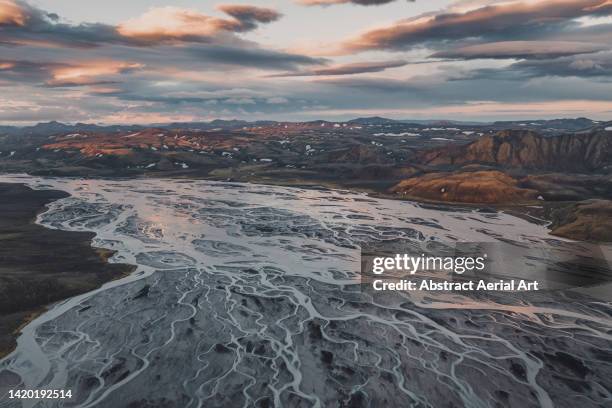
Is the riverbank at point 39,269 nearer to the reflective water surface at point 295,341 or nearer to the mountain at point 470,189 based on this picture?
the reflective water surface at point 295,341

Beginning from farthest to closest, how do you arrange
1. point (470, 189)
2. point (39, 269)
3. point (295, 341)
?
point (470, 189)
point (39, 269)
point (295, 341)

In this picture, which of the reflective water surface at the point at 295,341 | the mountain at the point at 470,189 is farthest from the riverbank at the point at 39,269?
the mountain at the point at 470,189

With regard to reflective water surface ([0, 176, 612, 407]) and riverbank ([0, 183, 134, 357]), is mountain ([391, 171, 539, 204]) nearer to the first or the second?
reflective water surface ([0, 176, 612, 407])

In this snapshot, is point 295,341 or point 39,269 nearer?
point 295,341

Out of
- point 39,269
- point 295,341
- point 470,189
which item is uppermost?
point 39,269

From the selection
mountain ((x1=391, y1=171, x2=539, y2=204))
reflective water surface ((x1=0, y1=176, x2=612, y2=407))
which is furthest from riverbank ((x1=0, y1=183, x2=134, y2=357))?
mountain ((x1=391, y1=171, x2=539, y2=204))

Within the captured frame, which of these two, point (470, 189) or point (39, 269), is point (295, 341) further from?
point (470, 189)

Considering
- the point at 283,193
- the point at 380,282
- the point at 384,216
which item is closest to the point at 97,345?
the point at 380,282

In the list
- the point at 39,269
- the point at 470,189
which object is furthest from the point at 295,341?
the point at 470,189

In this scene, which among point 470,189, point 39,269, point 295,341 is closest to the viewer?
point 295,341
